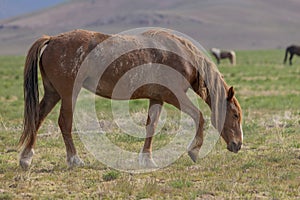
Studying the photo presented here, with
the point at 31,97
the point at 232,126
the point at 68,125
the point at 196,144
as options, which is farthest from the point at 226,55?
the point at 31,97

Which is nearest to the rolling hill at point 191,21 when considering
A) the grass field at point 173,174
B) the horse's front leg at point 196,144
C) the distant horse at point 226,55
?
the distant horse at point 226,55

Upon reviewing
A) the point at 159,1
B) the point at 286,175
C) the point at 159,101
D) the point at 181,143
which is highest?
the point at 159,101

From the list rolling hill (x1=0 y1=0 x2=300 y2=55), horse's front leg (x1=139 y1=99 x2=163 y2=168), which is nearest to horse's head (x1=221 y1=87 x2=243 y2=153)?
horse's front leg (x1=139 y1=99 x2=163 y2=168)

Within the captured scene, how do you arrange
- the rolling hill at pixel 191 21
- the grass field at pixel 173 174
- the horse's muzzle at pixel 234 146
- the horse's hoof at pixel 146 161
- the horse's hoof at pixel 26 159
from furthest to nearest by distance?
the rolling hill at pixel 191 21 < the horse's muzzle at pixel 234 146 < the horse's hoof at pixel 146 161 < the horse's hoof at pixel 26 159 < the grass field at pixel 173 174

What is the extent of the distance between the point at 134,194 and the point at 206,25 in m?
128

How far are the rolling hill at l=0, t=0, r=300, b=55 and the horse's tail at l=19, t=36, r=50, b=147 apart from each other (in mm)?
90197

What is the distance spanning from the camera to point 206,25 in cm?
13175

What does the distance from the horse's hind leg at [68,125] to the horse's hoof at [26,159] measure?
0.51 metres

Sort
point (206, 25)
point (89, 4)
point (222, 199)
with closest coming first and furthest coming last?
1. point (222, 199)
2. point (206, 25)
3. point (89, 4)

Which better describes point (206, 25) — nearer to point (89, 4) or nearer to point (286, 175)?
point (89, 4)

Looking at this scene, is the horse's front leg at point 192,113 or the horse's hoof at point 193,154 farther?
the horse's hoof at point 193,154

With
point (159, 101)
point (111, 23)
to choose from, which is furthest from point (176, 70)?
point (111, 23)

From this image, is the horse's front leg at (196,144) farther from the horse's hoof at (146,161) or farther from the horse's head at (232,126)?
the horse's hoof at (146,161)

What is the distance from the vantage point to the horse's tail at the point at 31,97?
7.55 m
